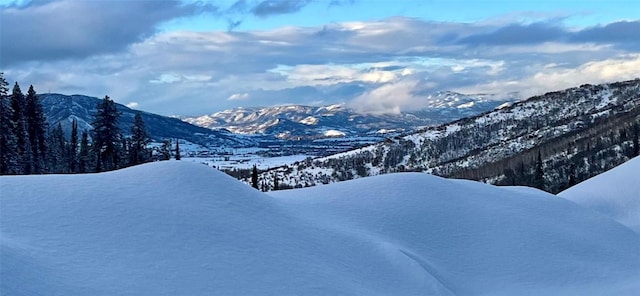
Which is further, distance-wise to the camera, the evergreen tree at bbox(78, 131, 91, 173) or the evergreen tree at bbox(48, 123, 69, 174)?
the evergreen tree at bbox(48, 123, 69, 174)

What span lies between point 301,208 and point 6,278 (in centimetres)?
955

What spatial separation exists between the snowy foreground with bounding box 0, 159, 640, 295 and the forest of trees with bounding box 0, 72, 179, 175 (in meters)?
37.1

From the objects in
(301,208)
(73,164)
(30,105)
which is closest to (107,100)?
(30,105)

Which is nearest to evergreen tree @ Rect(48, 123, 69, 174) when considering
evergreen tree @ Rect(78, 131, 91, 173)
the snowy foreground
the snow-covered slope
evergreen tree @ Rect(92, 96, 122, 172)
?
evergreen tree @ Rect(78, 131, 91, 173)

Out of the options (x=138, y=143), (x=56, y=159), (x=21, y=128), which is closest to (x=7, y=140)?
(x=21, y=128)

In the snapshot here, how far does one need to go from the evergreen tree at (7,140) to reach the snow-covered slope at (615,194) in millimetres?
43197

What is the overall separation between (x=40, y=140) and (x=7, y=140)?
13.5 meters

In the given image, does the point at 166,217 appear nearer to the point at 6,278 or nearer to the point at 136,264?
the point at 136,264

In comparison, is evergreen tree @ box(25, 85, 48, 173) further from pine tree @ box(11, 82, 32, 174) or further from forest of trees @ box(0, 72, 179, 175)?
pine tree @ box(11, 82, 32, 174)

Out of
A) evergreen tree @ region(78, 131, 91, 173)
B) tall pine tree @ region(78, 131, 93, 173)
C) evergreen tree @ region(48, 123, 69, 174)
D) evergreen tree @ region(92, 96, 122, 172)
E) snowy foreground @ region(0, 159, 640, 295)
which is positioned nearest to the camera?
snowy foreground @ region(0, 159, 640, 295)

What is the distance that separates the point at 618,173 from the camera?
3403 centimetres

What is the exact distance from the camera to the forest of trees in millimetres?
48875

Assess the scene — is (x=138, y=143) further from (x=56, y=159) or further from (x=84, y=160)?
(x=56, y=159)

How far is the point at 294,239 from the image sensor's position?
1496 cm
